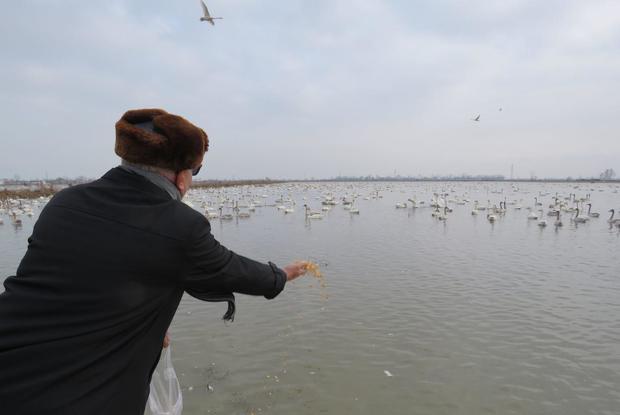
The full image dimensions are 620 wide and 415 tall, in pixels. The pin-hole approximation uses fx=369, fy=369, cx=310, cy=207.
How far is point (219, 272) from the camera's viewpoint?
6.12 feet

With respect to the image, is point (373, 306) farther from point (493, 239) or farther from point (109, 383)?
point (493, 239)

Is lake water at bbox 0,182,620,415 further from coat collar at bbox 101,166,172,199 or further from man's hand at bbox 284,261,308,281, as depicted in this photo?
coat collar at bbox 101,166,172,199

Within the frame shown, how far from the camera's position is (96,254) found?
1595 millimetres

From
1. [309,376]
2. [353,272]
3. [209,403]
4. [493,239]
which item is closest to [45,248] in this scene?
[209,403]

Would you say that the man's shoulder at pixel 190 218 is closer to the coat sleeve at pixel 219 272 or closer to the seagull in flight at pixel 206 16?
the coat sleeve at pixel 219 272

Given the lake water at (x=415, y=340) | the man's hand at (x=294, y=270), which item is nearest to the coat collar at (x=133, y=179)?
the man's hand at (x=294, y=270)

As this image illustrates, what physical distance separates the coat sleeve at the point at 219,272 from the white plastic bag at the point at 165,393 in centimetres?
196

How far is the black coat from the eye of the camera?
1537mm

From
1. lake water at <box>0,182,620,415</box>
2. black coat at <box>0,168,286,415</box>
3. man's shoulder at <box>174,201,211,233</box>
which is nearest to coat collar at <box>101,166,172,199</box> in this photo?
black coat at <box>0,168,286,415</box>

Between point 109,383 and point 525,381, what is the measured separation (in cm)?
662

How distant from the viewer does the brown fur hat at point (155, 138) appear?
5.92 feet

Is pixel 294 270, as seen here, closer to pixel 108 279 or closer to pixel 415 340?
pixel 108 279

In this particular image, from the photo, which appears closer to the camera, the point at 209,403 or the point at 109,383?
the point at 109,383

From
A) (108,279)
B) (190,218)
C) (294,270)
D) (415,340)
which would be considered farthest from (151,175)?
(415,340)
